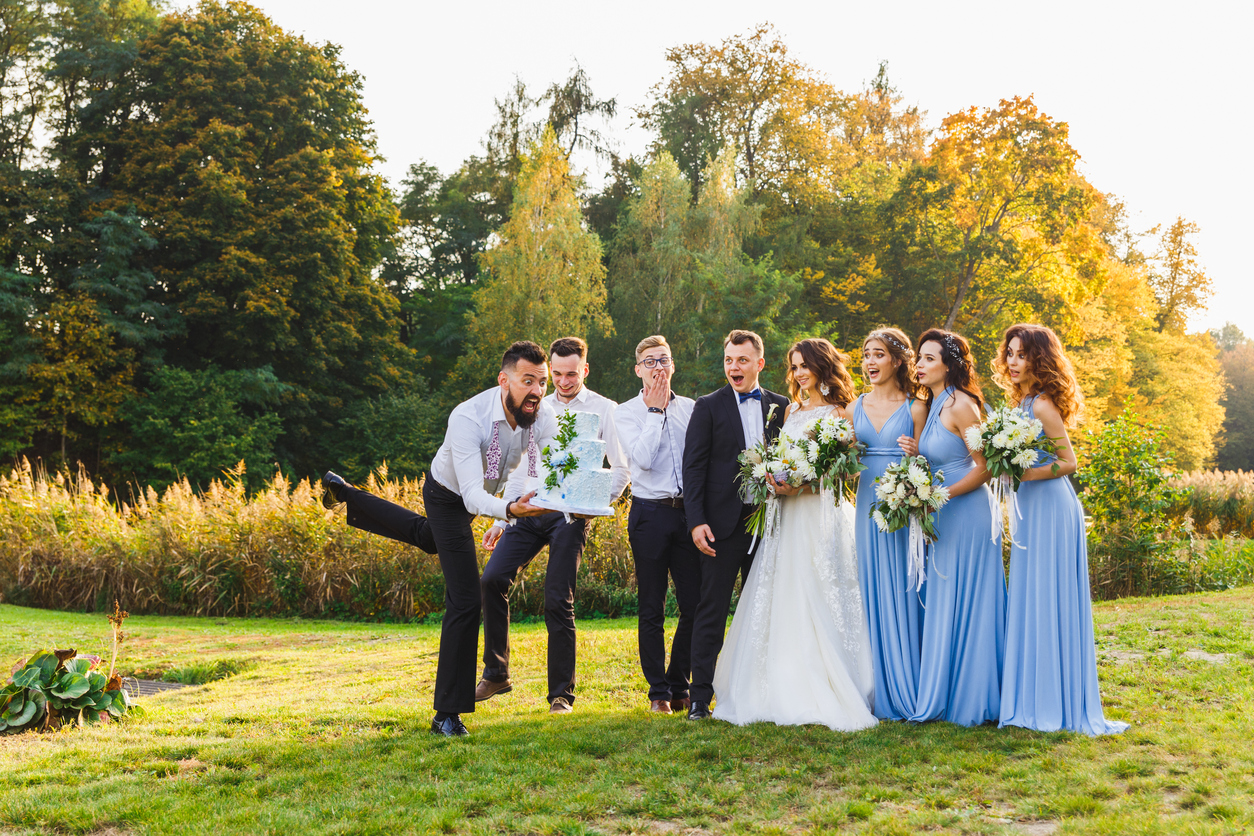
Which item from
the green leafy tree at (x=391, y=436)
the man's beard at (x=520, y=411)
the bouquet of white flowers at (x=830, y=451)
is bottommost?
the bouquet of white flowers at (x=830, y=451)

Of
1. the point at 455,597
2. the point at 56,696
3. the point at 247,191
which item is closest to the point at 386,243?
the point at 247,191

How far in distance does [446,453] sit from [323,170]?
2631cm

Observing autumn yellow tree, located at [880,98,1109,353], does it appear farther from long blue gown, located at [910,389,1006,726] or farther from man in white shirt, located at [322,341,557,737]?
man in white shirt, located at [322,341,557,737]

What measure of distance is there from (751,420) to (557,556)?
1574 millimetres

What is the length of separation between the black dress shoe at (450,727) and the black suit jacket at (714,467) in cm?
181

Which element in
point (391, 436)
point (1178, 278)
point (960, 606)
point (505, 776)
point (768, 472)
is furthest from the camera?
point (1178, 278)

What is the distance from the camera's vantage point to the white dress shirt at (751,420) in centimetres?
596

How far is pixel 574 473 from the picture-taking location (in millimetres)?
5160

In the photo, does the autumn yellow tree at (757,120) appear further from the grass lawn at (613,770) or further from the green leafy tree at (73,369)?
the grass lawn at (613,770)

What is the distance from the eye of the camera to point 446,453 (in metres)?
5.34

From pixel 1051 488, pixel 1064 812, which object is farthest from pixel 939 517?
pixel 1064 812

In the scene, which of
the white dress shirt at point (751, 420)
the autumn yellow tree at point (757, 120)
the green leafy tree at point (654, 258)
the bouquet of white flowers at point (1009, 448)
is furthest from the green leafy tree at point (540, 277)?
the bouquet of white flowers at point (1009, 448)

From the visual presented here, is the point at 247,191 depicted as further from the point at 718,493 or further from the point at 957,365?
the point at 957,365

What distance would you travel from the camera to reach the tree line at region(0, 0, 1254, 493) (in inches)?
1027
